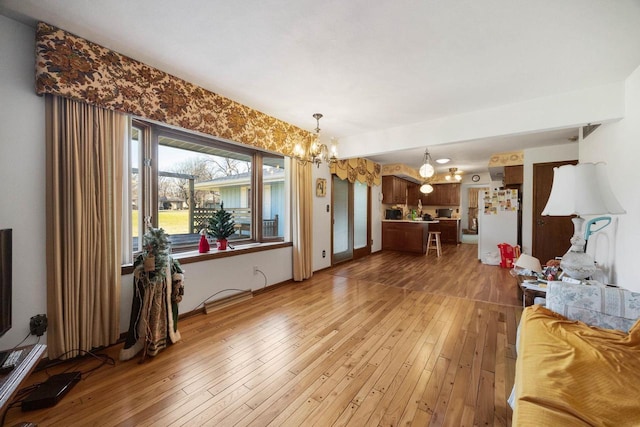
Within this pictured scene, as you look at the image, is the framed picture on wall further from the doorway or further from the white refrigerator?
the white refrigerator

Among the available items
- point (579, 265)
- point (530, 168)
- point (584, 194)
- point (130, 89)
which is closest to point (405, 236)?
point (530, 168)

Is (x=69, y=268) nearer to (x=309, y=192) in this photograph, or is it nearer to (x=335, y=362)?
(x=335, y=362)

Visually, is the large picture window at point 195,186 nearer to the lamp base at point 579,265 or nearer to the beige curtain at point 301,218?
the beige curtain at point 301,218

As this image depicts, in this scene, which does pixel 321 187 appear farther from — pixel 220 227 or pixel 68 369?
pixel 68 369

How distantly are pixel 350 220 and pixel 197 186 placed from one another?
3402 mm

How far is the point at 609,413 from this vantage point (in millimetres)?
959

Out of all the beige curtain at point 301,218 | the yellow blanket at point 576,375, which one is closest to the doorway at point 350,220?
the beige curtain at point 301,218

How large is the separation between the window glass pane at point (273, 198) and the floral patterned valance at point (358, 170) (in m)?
1.19

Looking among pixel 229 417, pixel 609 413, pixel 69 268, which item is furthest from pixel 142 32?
pixel 609 413

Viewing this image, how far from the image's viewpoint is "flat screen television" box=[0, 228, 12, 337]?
4.34 feet

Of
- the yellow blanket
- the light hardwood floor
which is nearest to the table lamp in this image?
the yellow blanket

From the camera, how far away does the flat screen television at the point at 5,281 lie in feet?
4.34

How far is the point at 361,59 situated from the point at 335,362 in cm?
253

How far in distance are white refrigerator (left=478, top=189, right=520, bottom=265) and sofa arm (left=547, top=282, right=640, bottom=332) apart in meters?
4.18
